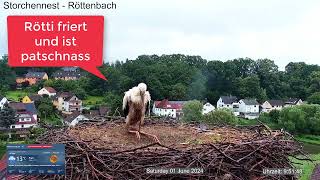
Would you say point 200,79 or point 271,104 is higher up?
point 200,79

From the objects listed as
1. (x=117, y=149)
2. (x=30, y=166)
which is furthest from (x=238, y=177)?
(x=30, y=166)

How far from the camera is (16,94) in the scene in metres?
59.5

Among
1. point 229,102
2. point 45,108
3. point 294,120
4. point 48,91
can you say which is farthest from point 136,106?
point 48,91

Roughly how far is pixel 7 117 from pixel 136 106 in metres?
33.2

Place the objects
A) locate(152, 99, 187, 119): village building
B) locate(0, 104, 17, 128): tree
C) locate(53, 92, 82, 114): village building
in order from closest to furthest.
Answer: locate(0, 104, 17, 128): tree < locate(152, 99, 187, 119): village building < locate(53, 92, 82, 114): village building

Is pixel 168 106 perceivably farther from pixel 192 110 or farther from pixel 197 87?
pixel 192 110

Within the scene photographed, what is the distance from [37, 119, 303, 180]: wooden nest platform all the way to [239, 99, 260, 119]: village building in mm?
45838

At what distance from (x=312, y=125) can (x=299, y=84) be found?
25699 millimetres

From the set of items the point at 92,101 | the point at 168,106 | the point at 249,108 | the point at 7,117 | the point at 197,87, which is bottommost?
the point at 249,108

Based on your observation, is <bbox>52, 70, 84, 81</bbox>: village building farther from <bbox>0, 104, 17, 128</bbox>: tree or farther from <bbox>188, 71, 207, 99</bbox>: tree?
<bbox>0, 104, 17, 128</bbox>: tree

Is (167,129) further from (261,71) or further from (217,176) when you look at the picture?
(261,71)

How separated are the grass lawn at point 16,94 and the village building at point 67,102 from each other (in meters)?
3.92

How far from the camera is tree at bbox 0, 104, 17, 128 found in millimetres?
38938

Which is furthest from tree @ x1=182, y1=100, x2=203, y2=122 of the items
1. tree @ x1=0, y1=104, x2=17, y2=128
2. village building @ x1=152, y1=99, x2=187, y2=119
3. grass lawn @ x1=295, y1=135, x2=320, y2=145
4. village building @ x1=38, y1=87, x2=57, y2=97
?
village building @ x1=38, y1=87, x2=57, y2=97
